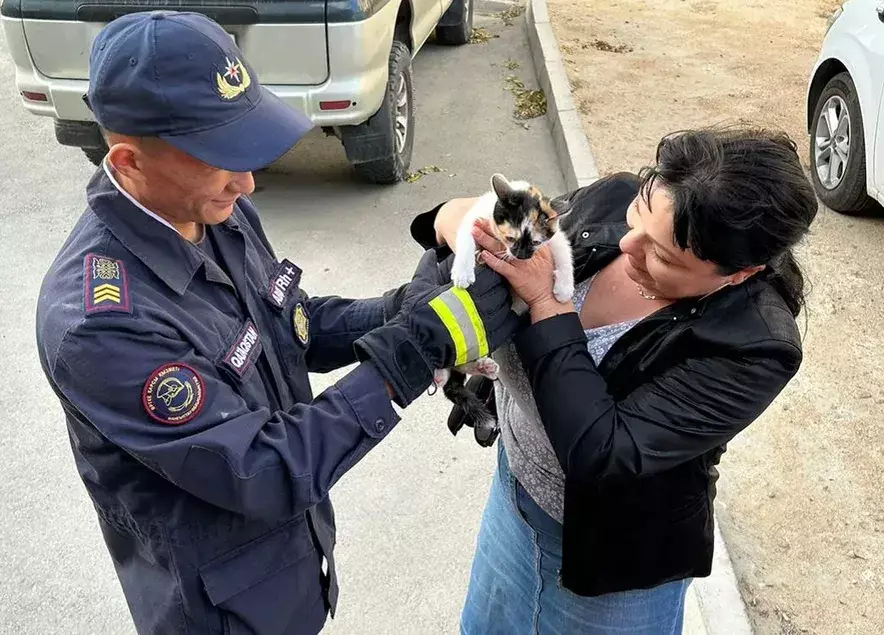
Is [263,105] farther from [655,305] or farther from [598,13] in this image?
[598,13]

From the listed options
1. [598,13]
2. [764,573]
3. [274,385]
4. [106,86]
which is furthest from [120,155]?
[598,13]

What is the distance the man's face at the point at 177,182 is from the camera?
1589mm

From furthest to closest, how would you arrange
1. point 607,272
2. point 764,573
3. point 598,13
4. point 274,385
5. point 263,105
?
1. point 598,13
2. point 764,573
3. point 607,272
4. point 274,385
5. point 263,105

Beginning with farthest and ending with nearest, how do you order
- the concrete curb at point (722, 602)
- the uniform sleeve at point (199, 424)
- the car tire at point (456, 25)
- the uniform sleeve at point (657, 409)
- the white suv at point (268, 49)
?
the car tire at point (456, 25), the white suv at point (268, 49), the concrete curb at point (722, 602), the uniform sleeve at point (657, 409), the uniform sleeve at point (199, 424)

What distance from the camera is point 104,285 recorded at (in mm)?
1543

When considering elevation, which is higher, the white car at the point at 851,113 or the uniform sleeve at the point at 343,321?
the uniform sleeve at the point at 343,321

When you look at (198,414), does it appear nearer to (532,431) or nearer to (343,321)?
(343,321)

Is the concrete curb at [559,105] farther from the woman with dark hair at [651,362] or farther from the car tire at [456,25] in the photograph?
the woman with dark hair at [651,362]

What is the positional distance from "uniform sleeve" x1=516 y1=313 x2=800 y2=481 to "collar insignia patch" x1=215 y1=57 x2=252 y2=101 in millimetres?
936

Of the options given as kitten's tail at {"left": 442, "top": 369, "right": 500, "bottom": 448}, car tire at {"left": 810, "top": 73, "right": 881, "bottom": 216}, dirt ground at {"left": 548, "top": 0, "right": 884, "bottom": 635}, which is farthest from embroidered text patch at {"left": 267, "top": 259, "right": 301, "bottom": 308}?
car tire at {"left": 810, "top": 73, "right": 881, "bottom": 216}

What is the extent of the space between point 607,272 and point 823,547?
6.92ft

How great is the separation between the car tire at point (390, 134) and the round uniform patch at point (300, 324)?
4025 millimetres

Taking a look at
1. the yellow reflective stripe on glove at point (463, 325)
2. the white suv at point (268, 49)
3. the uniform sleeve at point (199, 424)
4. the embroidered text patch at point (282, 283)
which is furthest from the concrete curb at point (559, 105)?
the uniform sleeve at point (199, 424)

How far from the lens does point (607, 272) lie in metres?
2.17
